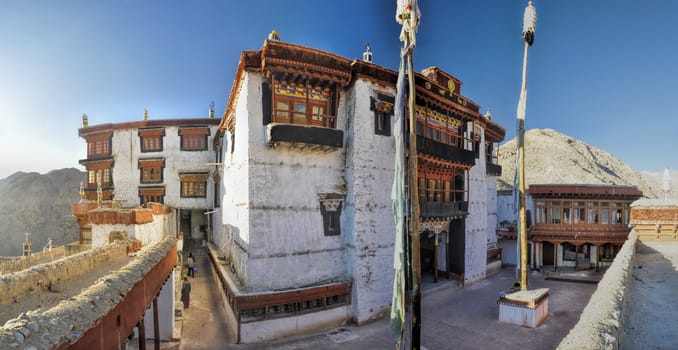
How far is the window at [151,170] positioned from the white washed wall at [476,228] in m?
26.8

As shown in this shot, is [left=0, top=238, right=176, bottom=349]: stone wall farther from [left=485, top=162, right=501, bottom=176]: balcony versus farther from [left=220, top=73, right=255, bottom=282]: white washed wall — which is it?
[left=485, top=162, right=501, bottom=176]: balcony

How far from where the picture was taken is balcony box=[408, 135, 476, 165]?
17.2 metres

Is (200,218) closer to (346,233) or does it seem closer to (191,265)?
(191,265)

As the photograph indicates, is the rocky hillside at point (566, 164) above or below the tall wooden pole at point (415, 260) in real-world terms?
above

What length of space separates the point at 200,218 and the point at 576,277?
110 feet

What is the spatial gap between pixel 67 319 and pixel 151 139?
3013 centimetres

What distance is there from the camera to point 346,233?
1555 cm

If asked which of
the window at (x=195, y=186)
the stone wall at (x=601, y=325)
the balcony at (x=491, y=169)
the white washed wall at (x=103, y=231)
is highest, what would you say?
the balcony at (x=491, y=169)

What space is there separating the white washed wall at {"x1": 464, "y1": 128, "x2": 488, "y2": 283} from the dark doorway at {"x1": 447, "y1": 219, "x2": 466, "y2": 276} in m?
0.35

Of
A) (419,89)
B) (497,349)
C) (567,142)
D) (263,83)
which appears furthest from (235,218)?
(567,142)

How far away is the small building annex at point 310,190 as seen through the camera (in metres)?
13.4

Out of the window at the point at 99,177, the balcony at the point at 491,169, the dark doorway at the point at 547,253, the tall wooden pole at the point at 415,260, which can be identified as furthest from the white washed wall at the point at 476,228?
the window at the point at 99,177

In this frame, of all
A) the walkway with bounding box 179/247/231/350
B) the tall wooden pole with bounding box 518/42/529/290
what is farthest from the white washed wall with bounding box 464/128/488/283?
the walkway with bounding box 179/247/231/350

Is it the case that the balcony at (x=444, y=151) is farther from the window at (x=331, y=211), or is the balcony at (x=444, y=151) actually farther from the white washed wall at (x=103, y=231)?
the white washed wall at (x=103, y=231)
